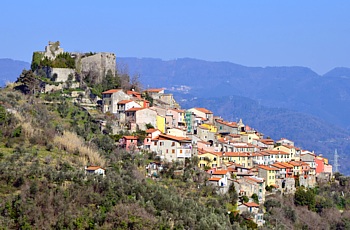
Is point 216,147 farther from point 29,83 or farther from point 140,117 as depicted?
point 29,83

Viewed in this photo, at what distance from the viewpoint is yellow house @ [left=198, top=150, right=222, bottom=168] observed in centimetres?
5112

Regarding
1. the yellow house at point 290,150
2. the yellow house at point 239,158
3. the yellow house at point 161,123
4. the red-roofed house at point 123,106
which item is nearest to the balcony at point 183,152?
the yellow house at point 161,123

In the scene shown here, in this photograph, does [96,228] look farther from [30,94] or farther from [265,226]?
[30,94]

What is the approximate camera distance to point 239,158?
55500mm

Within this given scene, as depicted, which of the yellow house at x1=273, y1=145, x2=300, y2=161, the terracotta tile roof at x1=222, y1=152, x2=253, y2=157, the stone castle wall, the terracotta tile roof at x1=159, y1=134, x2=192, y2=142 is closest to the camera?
the terracotta tile roof at x1=159, y1=134, x2=192, y2=142

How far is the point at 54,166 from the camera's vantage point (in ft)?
125

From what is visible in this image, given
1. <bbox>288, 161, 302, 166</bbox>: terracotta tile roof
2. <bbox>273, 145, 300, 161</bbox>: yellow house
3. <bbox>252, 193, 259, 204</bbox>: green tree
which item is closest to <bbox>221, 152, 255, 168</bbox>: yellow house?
<bbox>288, 161, 302, 166</bbox>: terracotta tile roof

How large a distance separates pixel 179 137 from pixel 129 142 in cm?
424

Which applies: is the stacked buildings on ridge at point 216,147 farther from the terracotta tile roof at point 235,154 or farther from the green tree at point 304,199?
the green tree at point 304,199

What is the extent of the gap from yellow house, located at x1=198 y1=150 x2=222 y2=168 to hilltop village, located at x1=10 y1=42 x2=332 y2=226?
0.07 meters

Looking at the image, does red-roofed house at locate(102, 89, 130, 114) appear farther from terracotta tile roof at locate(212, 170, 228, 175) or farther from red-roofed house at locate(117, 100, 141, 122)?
terracotta tile roof at locate(212, 170, 228, 175)

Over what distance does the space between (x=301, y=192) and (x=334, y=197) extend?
4.31m

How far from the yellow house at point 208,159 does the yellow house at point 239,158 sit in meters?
1.96

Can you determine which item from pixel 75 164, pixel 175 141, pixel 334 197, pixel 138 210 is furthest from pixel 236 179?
pixel 138 210
